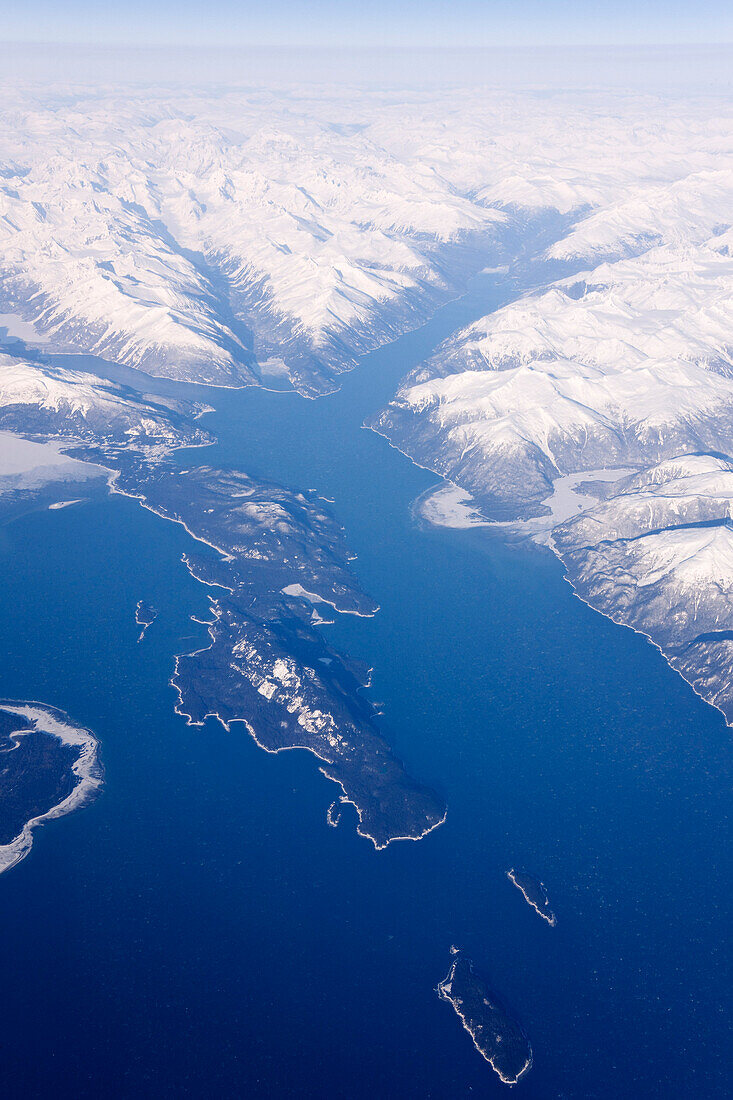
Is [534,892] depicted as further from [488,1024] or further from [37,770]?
[37,770]

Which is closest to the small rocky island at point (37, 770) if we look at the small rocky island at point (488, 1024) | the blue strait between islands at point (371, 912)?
Result: the blue strait between islands at point (371, 912)

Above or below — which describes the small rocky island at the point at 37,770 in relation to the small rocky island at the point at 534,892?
above

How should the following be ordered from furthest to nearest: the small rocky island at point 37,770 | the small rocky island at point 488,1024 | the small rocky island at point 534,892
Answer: the small rocky island at point 37,770, the small rocky island at point 534,892, the small rocky island at point 488,1024

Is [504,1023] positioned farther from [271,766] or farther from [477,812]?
[271,766]

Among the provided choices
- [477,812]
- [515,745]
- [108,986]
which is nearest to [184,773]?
[108,986]

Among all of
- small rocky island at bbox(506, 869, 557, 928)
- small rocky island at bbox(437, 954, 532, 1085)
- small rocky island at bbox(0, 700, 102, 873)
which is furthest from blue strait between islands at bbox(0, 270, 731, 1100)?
small rocky island at bbox(0, 700, 102, 873)

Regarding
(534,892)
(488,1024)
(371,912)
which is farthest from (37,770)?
(534,892)

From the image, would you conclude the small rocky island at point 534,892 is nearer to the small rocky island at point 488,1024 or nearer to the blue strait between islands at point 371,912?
the blue strait between islands at point 371,912
